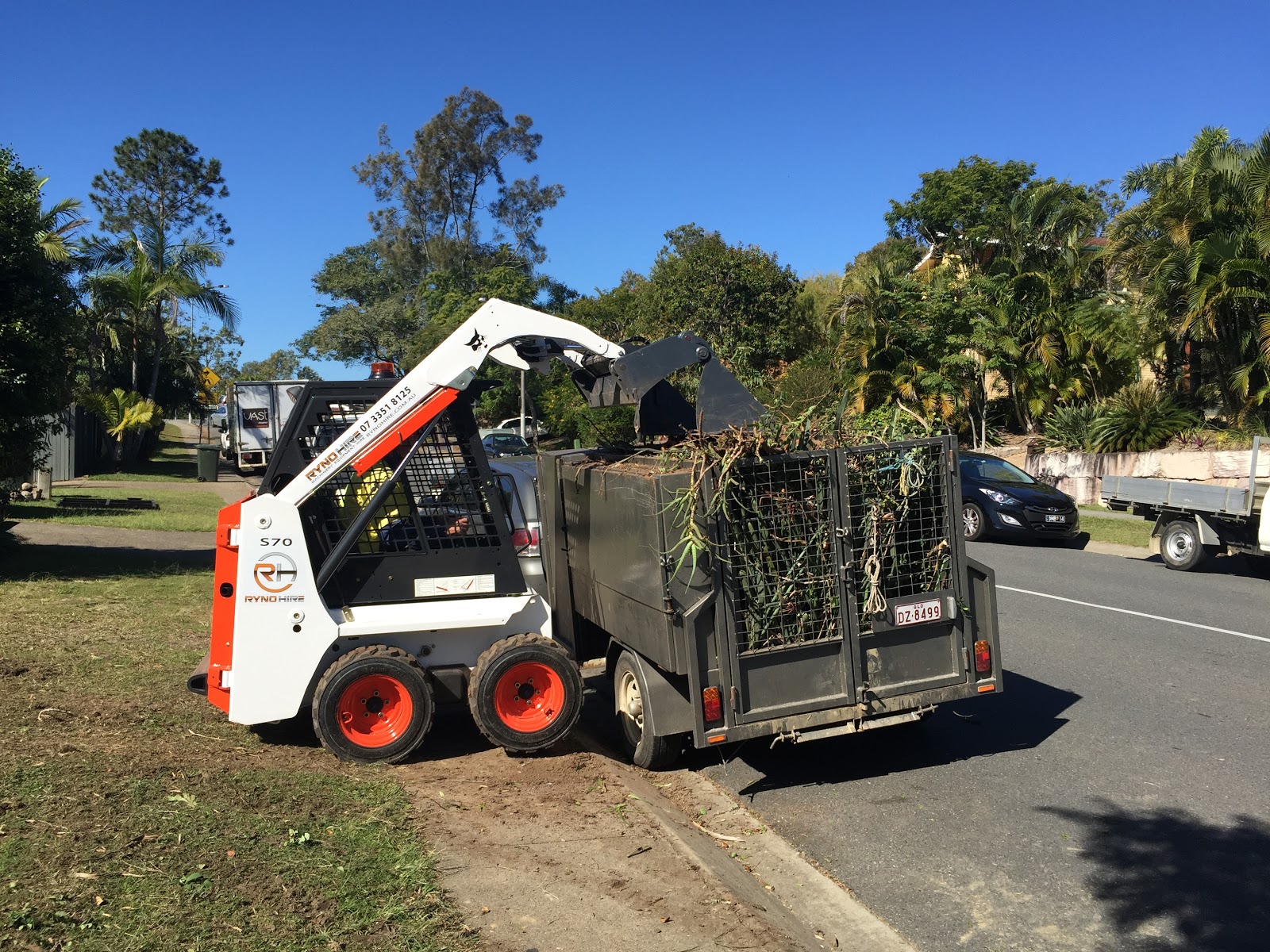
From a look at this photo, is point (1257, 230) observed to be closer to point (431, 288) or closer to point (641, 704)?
point (641, 704)

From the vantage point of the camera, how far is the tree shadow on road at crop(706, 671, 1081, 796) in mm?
6203

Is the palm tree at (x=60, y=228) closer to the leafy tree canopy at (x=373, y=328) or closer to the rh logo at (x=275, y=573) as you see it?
the rh logo at (x=275, y=573)

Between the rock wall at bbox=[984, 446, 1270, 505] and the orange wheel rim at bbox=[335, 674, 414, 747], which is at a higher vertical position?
the rock wall at bbox=[984, 446, 1270, 505]

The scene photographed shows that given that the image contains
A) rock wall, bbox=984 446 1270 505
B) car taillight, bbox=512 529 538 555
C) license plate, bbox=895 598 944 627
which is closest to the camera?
license plate, bbox=895 598 944 627

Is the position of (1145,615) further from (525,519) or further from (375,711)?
(375,711)

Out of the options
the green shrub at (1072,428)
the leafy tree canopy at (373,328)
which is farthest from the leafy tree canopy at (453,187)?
the green shrub at (1072,428)

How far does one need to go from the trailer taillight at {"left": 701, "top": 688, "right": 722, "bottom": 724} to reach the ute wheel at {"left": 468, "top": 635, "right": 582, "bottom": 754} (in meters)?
1.03

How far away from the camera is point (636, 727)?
621 cm

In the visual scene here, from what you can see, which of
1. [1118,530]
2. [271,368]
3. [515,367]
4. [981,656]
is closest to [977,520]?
[1118,530]

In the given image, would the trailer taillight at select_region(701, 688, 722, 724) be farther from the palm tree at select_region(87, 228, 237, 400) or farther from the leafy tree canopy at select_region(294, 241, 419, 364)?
the leafy tree canopy at select_region(294, 241, 419, 364)

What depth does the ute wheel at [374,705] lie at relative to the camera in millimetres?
5805

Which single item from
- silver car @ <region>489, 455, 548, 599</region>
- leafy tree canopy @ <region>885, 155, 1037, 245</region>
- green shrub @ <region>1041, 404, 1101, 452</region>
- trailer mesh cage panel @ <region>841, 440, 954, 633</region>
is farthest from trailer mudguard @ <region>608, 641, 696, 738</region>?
leafy tree canopy @ <region>885, 155, 1037, 245</region>

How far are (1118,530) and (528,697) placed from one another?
1552 centimetres

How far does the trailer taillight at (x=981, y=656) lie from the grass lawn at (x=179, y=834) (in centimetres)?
335
